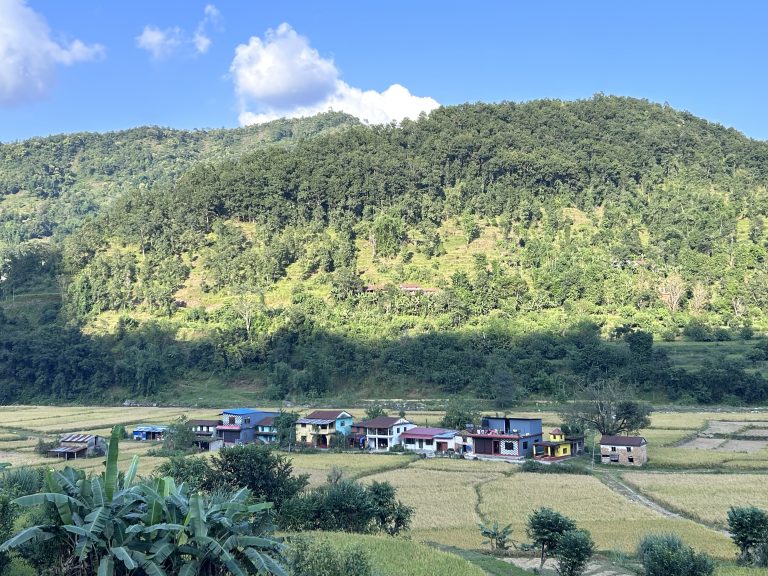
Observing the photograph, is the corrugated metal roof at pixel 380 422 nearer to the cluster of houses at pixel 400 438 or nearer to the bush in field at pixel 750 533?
the cluster of houses at pixel 400 438

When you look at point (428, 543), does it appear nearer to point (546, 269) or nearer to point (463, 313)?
point (463, 313)

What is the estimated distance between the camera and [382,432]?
4872 cm

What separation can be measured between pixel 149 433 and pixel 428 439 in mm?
20849

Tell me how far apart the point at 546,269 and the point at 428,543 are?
6163 centimetres

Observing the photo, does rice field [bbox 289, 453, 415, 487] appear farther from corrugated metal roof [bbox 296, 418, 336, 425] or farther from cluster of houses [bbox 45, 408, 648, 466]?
corrugated metal roof [bbox 296, 418, 336, 425]

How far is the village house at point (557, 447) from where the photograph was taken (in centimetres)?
4300

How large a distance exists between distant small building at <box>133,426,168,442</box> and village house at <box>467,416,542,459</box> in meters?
22.6

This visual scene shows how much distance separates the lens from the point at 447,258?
298 feet

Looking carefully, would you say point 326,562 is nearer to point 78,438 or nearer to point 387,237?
point 78,438

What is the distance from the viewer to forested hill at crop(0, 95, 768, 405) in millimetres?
71312

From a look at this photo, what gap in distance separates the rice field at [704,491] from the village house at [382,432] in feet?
52.0

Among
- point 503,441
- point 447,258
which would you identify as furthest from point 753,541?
point 447,258

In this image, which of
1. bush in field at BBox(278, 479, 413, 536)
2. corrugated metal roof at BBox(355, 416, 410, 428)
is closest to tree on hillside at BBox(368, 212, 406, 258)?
corrugated metal roof at BBox(355, 416, 410, 428)

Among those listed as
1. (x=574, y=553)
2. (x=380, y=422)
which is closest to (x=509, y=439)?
(x=380, y=422)
